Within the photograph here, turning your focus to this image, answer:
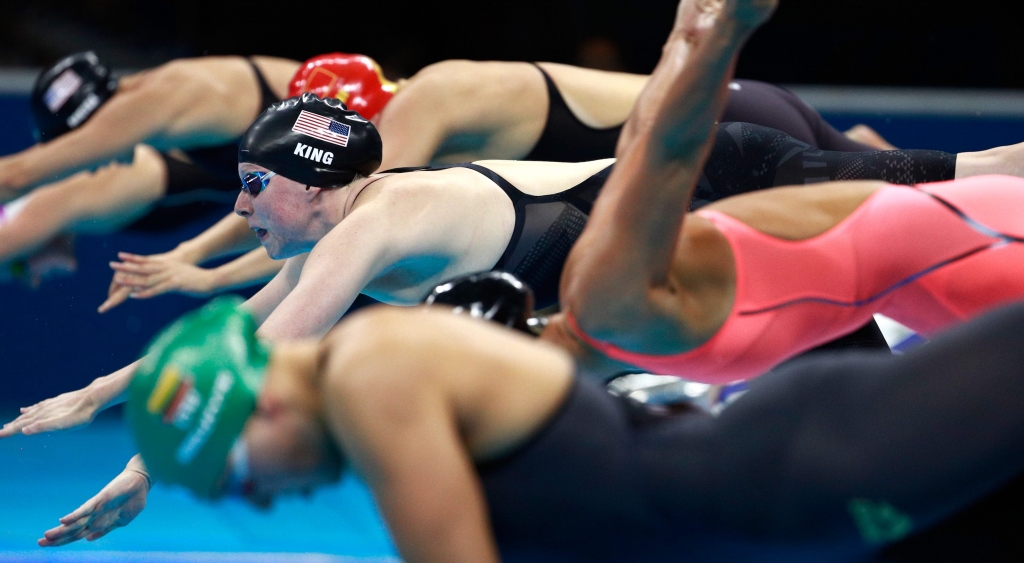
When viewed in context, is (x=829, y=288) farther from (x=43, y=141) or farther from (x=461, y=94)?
(x=43, y=141)

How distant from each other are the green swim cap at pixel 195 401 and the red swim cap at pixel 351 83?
7.17 feet

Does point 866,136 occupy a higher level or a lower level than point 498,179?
lower

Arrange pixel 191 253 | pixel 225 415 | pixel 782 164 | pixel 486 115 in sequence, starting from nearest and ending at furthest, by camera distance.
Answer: pixel 225 415, pixel 782 164, pixel 486 115, pixel 191 253

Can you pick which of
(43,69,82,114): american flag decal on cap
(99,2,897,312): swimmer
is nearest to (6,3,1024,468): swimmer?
(99,2,897,312): swimmer

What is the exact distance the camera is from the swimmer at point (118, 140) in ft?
13.8

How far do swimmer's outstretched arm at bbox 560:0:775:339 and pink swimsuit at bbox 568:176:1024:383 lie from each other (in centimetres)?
13

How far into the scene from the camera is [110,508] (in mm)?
2156

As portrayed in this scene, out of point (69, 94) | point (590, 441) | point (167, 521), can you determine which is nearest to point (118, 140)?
point (69, 94)

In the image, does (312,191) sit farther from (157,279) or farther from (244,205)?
(157,279)

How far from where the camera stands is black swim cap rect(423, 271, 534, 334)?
1798 millimetres

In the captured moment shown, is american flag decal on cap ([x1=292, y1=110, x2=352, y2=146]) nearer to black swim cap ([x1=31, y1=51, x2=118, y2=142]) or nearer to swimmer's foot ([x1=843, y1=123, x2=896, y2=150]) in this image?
black swim cap ([x1=31, y1=51, x2=118, y2=142])

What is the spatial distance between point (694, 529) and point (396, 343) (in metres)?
0.42

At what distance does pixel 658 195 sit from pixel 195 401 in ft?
2.24

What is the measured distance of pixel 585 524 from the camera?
1.37m
